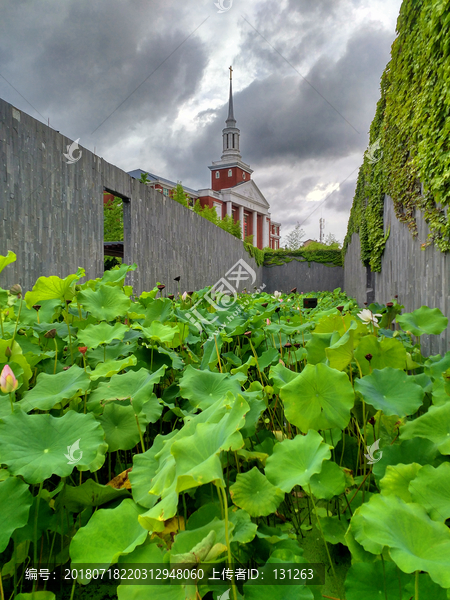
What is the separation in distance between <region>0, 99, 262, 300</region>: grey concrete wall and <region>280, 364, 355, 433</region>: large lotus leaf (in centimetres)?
354

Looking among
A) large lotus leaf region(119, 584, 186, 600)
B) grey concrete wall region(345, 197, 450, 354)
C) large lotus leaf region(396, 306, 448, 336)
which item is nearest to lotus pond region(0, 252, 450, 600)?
large lotus leaf region(119, 584, 186, 600)

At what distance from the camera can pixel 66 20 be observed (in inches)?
189

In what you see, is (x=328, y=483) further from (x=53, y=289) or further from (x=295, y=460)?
(x=53, y=289)

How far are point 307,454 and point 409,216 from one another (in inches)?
130

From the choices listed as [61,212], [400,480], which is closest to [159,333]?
[400,480]

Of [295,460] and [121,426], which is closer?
[295,460]

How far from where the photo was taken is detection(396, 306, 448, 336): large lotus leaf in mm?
1463

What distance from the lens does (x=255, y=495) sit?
2.06 feet

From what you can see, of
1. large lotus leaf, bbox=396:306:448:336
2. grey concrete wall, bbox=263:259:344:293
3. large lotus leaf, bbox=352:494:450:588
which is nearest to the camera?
large lotus leaf, bbox=352:494:450:588

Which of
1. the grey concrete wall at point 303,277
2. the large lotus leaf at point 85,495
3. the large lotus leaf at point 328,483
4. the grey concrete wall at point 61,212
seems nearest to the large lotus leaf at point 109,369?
the large lotus leaf at point 85,495

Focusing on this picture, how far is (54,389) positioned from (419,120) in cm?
311

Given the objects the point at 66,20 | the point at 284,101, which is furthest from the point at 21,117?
the point at 284,101

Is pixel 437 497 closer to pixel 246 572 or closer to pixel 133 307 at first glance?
pixel 246 572

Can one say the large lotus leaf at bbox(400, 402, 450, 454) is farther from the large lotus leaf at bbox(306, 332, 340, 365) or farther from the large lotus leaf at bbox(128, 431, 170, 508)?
the large lotus leaf at bbox(128, 431, 170, 508)
